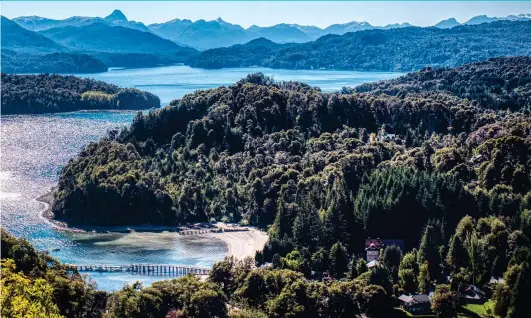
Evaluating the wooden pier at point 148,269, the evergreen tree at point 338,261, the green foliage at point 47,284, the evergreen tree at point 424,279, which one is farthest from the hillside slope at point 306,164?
the green foliage at point 47,284

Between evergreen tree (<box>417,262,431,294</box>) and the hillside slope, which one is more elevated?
the hillside slope

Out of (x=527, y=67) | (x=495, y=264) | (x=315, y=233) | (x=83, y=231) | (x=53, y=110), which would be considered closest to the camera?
(x=495, y=264)

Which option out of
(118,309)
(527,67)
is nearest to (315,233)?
(118,309)

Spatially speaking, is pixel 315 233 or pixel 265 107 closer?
pixel 315 233

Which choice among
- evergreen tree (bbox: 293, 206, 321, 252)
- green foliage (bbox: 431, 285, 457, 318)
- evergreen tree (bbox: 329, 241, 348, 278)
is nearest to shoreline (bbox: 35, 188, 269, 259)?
evergreen tree (bbox: 293, 206, 321, 252)

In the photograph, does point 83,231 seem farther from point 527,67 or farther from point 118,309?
point 527,67

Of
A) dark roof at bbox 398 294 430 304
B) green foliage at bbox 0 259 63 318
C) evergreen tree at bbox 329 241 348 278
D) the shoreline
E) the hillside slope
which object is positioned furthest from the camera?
the shoreline

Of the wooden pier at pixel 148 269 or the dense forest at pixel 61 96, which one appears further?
the dense forest at pixel 61 96

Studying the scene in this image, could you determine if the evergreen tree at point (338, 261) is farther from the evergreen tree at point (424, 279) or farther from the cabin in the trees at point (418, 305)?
the cabin in the trees at point (418, 305)

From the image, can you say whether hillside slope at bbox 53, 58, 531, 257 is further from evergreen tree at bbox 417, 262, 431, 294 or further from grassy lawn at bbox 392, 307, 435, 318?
grassy lawn at bbox 392, 307, 435, 318
